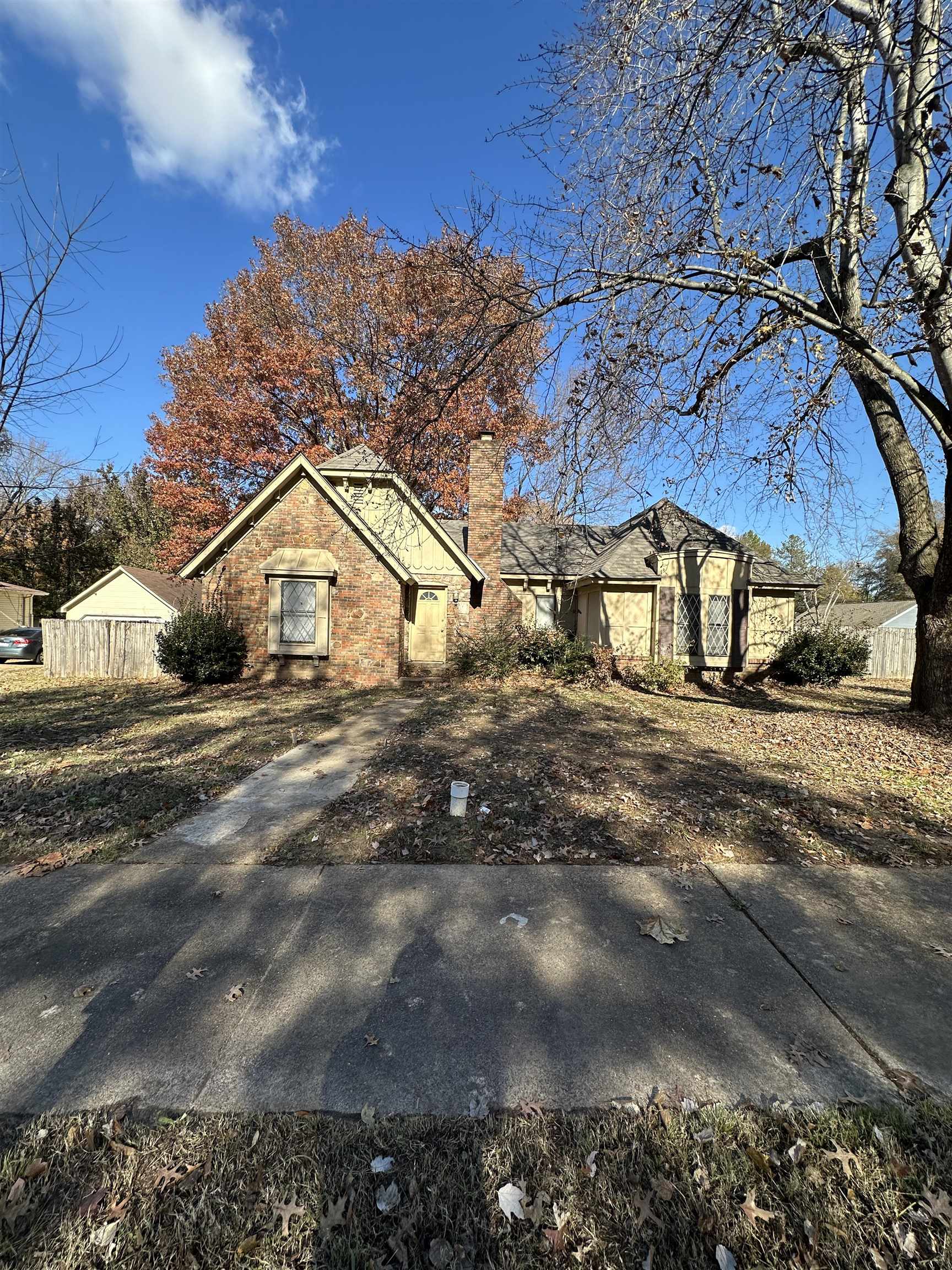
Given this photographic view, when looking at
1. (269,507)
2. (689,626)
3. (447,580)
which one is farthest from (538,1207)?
(689,626)

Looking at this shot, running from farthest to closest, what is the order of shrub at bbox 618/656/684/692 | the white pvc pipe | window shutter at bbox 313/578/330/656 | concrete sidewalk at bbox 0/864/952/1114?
shrub at bbox 618/656/684/692 → window shutter at bbox 313/578/330/656 → the white pvc pipe → concrete sidewalk at bbox 0/864/952/1114

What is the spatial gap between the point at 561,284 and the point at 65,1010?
7.31 meters

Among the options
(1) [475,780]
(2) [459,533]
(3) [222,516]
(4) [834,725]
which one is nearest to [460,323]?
(1) [475,780]

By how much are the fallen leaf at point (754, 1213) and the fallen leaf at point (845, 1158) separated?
1.08 ft

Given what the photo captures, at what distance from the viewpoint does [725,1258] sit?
5.23 ft

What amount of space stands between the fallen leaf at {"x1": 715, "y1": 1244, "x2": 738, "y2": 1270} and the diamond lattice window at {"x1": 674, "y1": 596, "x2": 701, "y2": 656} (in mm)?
14510

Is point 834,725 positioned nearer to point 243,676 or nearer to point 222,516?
point 243,676

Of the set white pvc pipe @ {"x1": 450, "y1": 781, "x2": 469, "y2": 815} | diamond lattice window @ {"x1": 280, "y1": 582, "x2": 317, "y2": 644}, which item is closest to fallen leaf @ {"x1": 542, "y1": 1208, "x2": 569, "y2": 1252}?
white pvc pipe @ {"x1": 450, "y1": 781, "x2": 469, "y2": 815}

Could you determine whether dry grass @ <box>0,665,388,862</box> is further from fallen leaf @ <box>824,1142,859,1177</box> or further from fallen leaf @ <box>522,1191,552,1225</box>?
fallen leaf @ <box>824,1142,859,1177</box>

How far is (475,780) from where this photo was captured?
575cm

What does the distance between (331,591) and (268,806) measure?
338 inches

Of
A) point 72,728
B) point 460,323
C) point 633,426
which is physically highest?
point 460,323

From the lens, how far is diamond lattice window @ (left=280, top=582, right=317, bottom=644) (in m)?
13.3

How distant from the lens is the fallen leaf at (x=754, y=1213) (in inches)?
67.3
